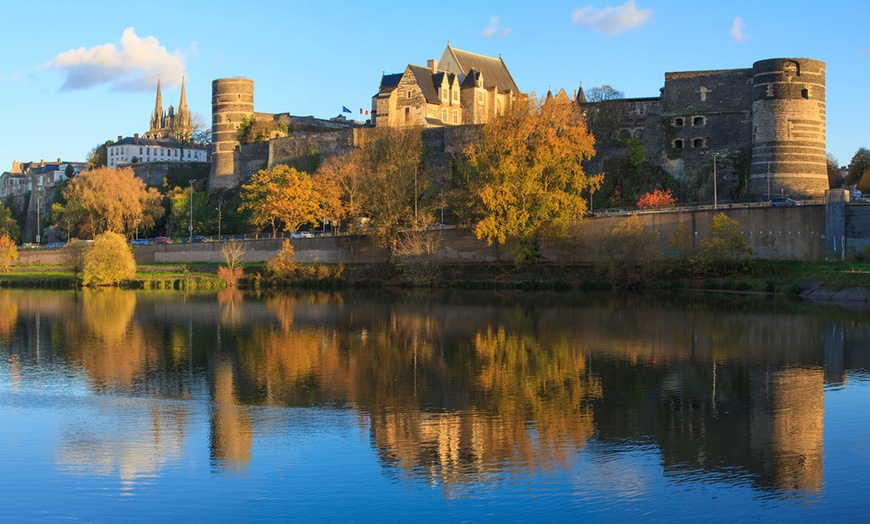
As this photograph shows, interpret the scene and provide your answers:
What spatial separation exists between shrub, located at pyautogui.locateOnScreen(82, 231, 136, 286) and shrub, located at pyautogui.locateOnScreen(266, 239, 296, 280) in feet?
27.8

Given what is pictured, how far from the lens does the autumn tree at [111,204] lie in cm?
7244

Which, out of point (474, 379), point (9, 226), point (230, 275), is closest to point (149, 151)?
point (9, 226)

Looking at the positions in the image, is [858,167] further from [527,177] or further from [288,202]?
[288,202]

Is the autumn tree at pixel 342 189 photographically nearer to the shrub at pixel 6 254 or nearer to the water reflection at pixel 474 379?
the water reflection at pixel 474 379

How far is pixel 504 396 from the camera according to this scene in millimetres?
21375

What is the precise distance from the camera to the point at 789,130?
55.2 meters

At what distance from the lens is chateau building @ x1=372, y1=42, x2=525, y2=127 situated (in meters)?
74.5

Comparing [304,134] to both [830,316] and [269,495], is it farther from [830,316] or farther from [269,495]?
[269,495]

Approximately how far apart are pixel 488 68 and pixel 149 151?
4809 cm

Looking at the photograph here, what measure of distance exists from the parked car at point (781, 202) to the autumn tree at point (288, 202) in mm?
28314

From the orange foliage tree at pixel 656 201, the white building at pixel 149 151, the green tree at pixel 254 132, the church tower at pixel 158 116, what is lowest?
the orange foliage tree at pixel 656 201

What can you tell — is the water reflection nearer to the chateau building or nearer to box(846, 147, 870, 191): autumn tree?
box(846, 147, 870, 191): autumn tree

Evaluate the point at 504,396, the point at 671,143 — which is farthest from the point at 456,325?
the point at 671,143

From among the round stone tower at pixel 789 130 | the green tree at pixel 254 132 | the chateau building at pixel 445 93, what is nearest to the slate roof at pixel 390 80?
the chateau building at pixel 445 93
